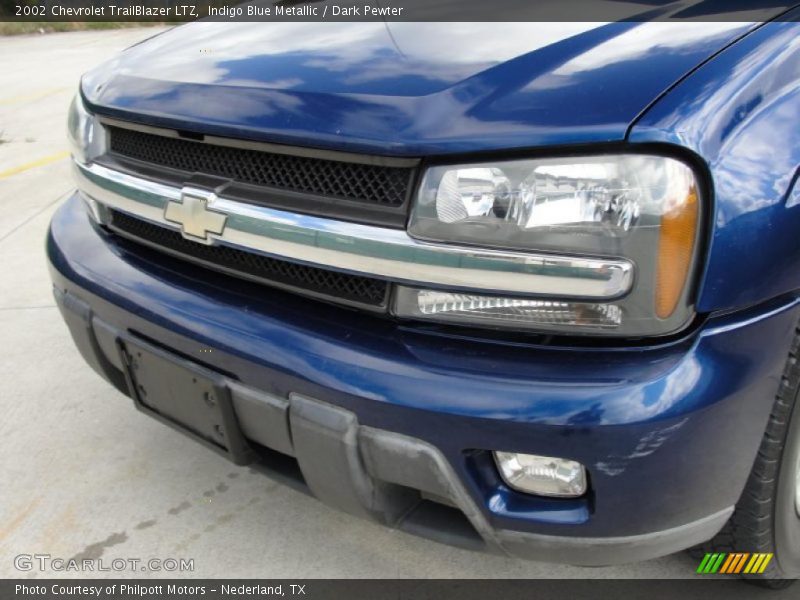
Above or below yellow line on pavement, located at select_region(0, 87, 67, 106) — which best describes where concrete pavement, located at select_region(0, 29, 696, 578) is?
below

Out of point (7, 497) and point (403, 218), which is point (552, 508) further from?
point (7, 497)

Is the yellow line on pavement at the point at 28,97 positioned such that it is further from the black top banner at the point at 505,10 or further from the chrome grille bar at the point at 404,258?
the chrome grille bar at the point at 404,258

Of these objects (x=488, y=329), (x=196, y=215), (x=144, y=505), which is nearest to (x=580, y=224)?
(x=488, y=329)

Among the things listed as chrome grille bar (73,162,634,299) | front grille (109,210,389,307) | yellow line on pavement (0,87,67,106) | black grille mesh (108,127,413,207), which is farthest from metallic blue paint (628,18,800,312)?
yellow line on pavement (0,87,67,106)

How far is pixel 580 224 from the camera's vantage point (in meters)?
1.37

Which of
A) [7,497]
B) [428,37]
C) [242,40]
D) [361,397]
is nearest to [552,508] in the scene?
[361,397]

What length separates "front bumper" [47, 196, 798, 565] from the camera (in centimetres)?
136

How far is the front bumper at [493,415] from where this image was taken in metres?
1.36

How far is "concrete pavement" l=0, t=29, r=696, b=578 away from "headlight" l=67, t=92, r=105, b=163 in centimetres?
105

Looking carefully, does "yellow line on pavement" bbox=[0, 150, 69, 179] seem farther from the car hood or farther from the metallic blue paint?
the metallic blue paint

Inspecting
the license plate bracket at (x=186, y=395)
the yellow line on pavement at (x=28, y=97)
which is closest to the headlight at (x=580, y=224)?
the license plate bracket at (x=186, y=395)

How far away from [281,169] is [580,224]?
676 millimetres

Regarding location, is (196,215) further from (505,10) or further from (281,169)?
(505,10)

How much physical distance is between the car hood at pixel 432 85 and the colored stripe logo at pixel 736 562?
42.8 inches
